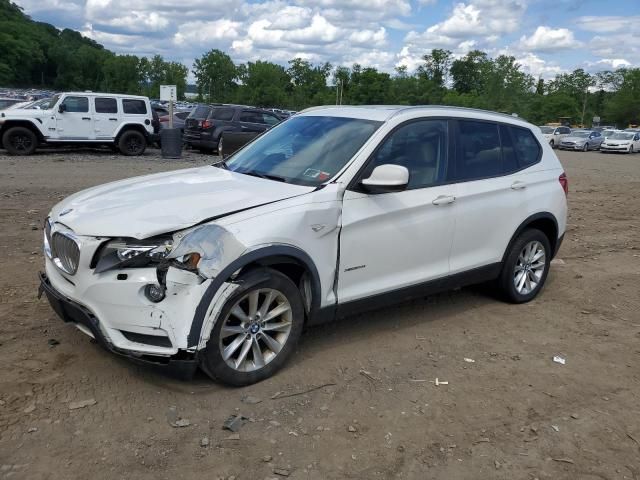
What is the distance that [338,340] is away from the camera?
470 centimetres

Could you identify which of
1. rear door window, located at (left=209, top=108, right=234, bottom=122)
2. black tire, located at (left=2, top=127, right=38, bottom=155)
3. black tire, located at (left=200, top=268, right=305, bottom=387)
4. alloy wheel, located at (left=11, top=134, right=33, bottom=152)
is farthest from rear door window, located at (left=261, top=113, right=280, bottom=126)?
black tire, located at (left=200, top=268, right=305, bottom=387)

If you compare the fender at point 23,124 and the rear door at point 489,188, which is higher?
the rear door at point 489,188

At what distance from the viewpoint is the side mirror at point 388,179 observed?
410cm

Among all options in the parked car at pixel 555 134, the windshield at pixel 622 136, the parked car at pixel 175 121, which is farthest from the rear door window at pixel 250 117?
the windshield at pixel 622 136

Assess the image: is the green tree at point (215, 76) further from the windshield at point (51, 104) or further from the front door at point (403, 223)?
the front door at point (403, 223)

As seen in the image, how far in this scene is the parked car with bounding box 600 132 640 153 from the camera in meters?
38.5

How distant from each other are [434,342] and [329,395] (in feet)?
4.16

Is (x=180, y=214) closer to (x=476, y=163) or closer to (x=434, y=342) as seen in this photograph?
(x=434, y=342)

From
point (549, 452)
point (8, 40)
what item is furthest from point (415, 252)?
point (8, 40)

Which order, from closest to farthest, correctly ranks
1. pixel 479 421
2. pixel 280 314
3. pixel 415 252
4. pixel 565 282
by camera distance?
pixel 479 421, pixel 280 314, pixel 415 252, pixel 565 282

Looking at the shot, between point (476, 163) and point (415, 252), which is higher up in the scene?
point (476, 163)

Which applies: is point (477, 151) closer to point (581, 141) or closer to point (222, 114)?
point (222, 114)

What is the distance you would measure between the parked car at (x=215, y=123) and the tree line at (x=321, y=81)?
152 ft

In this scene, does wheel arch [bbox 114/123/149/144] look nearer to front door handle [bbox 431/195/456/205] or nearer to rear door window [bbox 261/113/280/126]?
rear door window [bbox 261/113/280/126]
